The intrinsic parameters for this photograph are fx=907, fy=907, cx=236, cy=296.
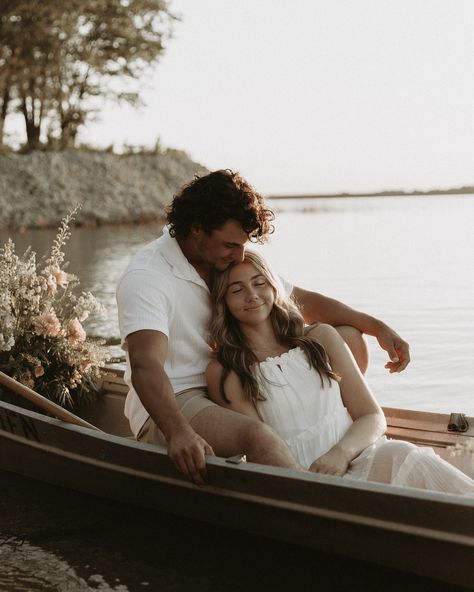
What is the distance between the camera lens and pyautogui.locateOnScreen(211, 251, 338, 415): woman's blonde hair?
3779 mm

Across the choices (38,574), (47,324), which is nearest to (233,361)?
(38,574)

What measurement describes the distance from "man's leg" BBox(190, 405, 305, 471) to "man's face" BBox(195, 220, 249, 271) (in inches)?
24.6

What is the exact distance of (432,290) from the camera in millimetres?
13570

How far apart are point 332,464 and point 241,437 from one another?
0.38 meters

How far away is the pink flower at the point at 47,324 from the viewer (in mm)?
5277

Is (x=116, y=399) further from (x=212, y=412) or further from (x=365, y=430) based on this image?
(x=365, y=430)

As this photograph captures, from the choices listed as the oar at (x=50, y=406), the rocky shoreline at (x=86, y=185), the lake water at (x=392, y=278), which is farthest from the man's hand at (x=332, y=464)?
the rocky shoreline at (x=86, y=185)

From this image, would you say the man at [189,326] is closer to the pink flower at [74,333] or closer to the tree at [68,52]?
the pink flower at [74,333]

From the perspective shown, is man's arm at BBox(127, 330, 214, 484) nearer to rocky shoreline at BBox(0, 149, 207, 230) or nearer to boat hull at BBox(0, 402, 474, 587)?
boat hull at BBox(0, 402, 474, 587)

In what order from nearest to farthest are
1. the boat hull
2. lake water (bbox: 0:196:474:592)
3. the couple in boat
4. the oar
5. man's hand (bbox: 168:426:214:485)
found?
the boat hull → man's hand (bbox: 168:426:214:485) → the couple in boat → lake water (bbox: 0:196:474:592) → the oar

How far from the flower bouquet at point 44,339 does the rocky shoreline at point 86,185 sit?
20593mm

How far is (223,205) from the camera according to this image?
3785mm

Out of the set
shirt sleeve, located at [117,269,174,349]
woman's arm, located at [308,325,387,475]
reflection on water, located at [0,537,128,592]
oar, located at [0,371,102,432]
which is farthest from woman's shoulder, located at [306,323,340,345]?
reflection on water, located at [0,537,128,592]

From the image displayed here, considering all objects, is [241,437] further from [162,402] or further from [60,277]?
[60,277]
